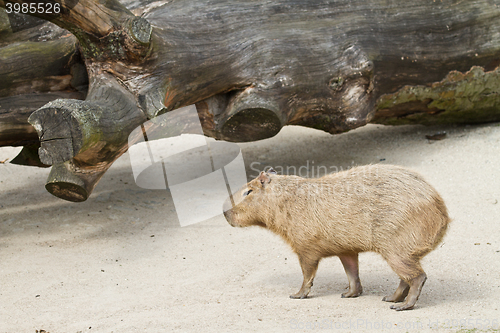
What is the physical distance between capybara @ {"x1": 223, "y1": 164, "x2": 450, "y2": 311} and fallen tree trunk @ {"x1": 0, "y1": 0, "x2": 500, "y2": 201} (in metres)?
1.68

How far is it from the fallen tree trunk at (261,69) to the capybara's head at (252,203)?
1.41 metres

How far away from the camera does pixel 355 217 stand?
3.66m

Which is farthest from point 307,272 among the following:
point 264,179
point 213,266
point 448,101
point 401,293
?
point 448,101

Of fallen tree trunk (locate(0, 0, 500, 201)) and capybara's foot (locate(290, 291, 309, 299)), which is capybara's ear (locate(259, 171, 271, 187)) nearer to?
capybara's foot (locate(290, 291, 309, 299))

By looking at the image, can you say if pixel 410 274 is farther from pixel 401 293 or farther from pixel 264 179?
pixel 264 179

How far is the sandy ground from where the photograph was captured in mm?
3459

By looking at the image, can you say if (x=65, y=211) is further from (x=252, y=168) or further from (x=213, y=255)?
(x=252, y=168)

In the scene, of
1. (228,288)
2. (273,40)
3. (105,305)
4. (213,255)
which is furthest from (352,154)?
(105,305)

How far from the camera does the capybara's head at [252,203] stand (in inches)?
163

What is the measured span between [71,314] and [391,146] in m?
5.17

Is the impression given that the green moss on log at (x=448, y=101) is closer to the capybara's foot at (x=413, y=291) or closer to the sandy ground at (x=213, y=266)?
the sandy ground at (x=213, y=266)

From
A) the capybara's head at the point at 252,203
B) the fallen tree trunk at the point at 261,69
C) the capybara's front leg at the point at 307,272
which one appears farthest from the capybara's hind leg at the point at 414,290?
the fallen tree trunk at the point at 261,69

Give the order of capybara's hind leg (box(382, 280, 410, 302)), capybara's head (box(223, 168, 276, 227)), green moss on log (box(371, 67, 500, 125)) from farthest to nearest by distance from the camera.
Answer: green moss on log (box(371, 67, 500, 125)) < capybara's head (box(223, 168, 276, 227)) < capybara's hind leg (box(382, 280, 410, 302))

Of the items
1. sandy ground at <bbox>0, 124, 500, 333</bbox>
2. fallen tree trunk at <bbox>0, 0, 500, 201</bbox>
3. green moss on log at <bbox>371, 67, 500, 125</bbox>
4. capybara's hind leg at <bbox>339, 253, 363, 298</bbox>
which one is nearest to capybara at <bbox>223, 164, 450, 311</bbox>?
capybara's hind leg at <bbox>339, 253, 363, 298</bbox>
